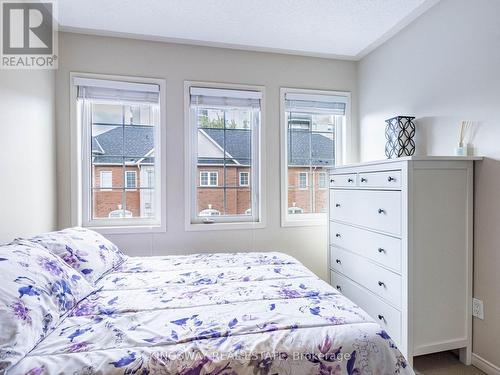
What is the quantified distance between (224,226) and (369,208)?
1.37 m

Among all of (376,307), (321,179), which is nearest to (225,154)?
(321,179)

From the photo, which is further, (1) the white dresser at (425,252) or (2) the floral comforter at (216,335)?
(1) the white dresser at (425,252)

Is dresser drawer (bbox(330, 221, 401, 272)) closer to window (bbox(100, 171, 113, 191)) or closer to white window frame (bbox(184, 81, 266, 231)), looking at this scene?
white window frame (bbox(184, 81, 266, 231))

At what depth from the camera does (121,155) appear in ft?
8.93

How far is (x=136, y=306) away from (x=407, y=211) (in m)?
1.63

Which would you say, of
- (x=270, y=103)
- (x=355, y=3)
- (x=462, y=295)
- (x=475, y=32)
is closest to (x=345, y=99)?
(x=270, y=103)

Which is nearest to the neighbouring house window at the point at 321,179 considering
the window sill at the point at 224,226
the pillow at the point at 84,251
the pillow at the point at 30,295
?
the window sill at the point at 224,226

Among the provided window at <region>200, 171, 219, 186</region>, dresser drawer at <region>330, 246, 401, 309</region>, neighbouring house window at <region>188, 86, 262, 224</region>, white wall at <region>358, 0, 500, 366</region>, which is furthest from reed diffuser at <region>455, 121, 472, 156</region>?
window at <region>200, 171, 219, 186</region>

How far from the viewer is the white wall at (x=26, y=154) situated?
5.91 ft

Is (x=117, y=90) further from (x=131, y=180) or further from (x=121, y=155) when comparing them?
(x=131, y=180)

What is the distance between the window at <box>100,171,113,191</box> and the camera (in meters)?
2.70

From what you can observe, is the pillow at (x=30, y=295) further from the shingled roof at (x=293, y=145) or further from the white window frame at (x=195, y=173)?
the shingled roof at (x=293, y=145)

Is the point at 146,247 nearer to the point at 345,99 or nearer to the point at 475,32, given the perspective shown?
the point at 345,99

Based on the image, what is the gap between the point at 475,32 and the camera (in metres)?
1.86
